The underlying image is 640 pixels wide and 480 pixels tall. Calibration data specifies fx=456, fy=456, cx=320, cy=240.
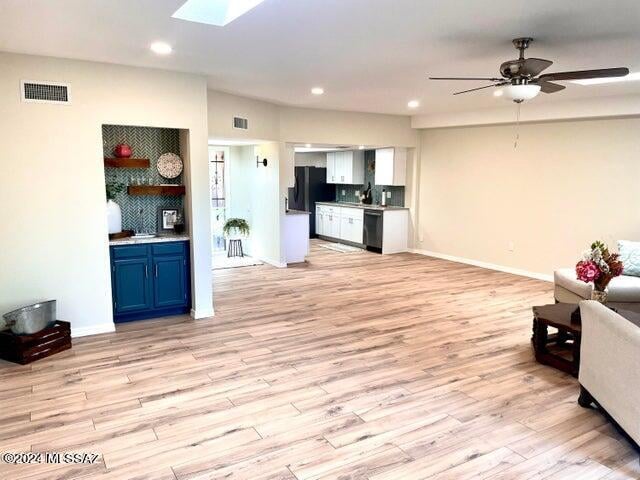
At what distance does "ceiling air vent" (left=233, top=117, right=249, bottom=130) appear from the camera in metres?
6.41

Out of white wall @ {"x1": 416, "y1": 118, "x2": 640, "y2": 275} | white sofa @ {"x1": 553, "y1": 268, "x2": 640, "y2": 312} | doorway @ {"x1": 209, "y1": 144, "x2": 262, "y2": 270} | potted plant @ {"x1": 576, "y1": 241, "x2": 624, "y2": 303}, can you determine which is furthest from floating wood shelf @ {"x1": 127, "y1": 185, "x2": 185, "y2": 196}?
white wall @ {"x1": 416, "y1": 118, "x2": 640, "y2": 275}

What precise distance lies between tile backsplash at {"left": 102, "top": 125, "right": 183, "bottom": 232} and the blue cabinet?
51cm

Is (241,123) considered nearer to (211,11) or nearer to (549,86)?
(211,11)

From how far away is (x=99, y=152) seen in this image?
4.50 metres

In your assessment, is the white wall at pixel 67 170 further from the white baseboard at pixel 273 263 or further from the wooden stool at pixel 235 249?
the wooden stool at pixel 235 249

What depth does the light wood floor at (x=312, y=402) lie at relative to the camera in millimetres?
2588

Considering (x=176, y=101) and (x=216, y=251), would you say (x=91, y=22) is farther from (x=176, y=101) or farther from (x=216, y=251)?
(x=216, y=251)

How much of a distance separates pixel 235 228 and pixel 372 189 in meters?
3.29

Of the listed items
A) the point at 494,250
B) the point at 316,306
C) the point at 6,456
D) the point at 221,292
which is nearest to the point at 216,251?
the point at 221,292

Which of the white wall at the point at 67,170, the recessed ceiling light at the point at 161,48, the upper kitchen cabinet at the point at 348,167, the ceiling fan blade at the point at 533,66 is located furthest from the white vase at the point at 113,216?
the upper kitchen cabinet at the point at 348,167

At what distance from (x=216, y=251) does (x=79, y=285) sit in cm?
458

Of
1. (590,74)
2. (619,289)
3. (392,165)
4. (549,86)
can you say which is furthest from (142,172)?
(619,289)

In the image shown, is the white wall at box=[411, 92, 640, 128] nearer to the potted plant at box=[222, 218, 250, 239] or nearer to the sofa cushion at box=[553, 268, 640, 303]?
the sofa cushion at box=[553, 268, 640, 303]

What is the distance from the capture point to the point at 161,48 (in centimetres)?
383
